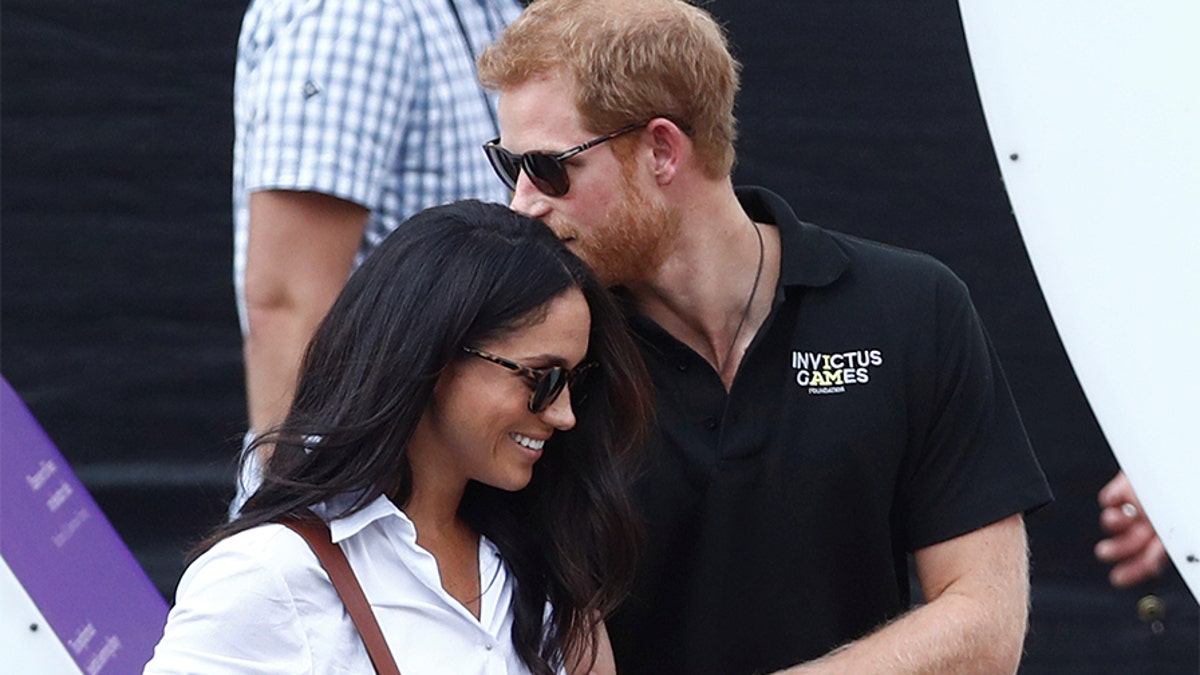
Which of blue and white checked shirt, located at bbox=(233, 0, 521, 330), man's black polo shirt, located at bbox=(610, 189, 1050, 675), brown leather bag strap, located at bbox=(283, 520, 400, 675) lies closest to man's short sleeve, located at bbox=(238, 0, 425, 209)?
blue and white checked shirt, located at bbox=(233, 0, 521, 330)

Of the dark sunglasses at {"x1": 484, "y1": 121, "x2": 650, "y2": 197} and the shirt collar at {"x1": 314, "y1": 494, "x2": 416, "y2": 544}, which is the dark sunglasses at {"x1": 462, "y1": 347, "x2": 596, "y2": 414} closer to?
the shirt collar at {"x1": 314, "y1": 494, "x2": 416, "y2": 544}

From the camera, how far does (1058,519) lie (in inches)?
118

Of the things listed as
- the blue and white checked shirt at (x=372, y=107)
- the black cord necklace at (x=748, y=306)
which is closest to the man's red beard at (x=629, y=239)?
the black cord necklace at (x=748, y=306)

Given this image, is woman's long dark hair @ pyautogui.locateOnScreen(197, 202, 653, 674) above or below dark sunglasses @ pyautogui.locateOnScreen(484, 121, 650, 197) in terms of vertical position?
below

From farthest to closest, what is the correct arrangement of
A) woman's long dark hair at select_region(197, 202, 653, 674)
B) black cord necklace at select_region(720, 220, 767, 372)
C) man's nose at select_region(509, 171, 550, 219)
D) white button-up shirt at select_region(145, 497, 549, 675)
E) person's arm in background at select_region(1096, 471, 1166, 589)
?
person's arm in background at select_region(1096, 471, 1166, 589)
black cord necklace at select_region(720, 220, 767, 372)
man's nose at select_region(509, 171, 550, 219)
woman's long dark hair at select_region(197, 202, 653, 674)
white button-up shirt at select_region(145, 497, 549, 675)

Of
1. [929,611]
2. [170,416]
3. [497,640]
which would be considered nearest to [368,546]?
[497,640]

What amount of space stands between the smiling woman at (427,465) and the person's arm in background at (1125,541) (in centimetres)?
134

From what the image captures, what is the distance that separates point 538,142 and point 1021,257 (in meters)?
1.26

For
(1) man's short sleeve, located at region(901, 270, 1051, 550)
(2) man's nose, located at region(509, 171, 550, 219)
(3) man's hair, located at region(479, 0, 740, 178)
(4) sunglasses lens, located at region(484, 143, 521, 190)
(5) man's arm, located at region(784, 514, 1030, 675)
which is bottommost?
(5) man's arm, located at region(784, 514, 1030, 675)

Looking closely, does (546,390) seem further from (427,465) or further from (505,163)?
(505,163)

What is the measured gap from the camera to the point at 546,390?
5.45 ft

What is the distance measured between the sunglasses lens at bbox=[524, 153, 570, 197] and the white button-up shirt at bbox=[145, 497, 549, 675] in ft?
1.60

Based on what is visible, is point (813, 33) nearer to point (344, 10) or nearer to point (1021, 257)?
point (1021, 257)

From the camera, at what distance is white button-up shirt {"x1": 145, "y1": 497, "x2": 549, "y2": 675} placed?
147 cm
